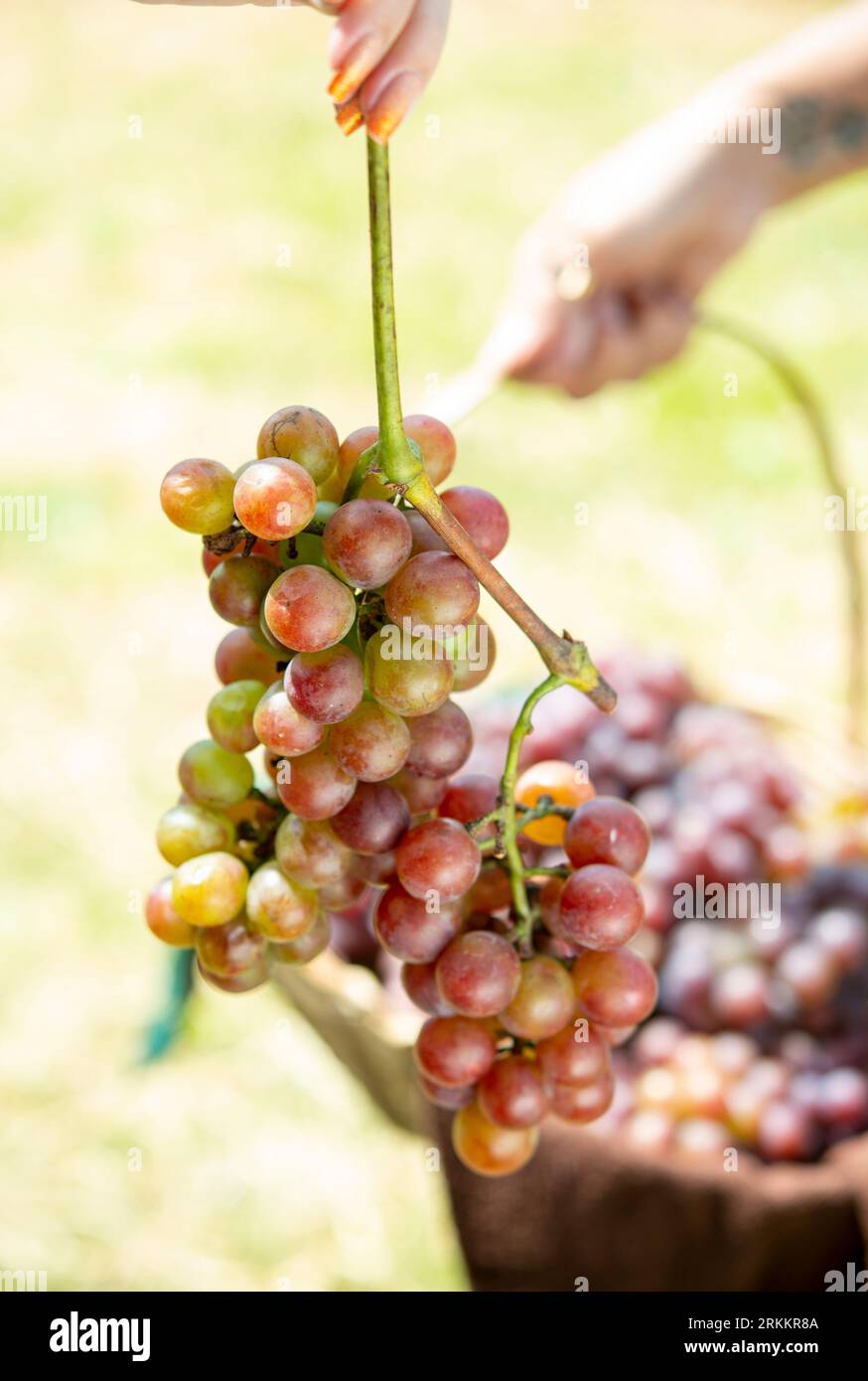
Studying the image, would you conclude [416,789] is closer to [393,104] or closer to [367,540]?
[367,540]

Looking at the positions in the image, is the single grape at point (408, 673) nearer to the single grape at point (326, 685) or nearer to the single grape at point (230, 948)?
the single grape at point (326, 685)

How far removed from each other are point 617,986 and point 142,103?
4.19 m

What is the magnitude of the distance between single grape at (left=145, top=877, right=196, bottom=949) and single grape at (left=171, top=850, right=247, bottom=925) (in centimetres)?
2

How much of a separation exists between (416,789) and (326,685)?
96 mm

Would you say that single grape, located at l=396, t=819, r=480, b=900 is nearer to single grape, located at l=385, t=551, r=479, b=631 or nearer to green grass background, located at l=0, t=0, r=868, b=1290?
single grape, located at l=385, t=551, r=479, b=631

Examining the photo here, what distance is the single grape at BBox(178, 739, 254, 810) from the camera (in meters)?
0.56

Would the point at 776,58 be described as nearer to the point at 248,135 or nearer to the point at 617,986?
the point at 617,986

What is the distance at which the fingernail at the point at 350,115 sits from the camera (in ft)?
1.49

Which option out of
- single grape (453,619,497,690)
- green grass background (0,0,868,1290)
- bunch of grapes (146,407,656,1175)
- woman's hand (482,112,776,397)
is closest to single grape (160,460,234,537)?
bunch of grapes (146,407,656,1175)

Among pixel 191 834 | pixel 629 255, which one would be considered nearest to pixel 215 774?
pixel 191 834

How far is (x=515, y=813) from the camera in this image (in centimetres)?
54

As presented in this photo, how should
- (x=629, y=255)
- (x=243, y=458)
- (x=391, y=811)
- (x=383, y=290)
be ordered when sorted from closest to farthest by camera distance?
(x=383, y=290)
(x=391, y=811)
(x=629, y=255)
(x=243, y=458)

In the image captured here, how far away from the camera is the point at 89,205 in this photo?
3.59 meters
